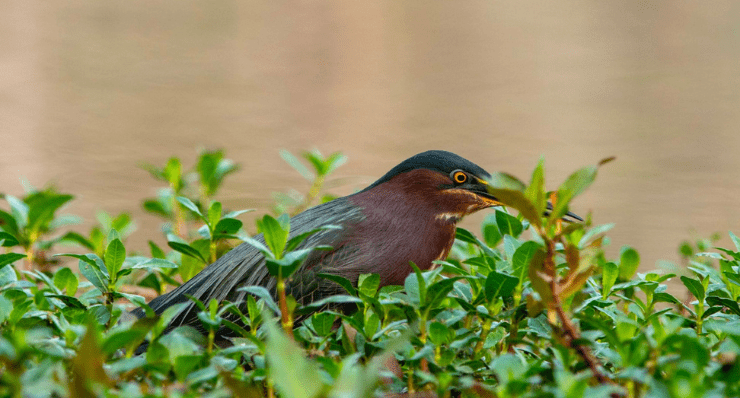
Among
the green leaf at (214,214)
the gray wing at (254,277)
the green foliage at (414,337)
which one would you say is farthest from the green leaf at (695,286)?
the green leaf at (214,214)

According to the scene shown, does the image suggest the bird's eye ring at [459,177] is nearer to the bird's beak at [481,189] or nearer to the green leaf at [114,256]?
the bird's beak at [481,189]

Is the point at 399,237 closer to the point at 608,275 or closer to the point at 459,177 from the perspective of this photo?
the point at 459,177

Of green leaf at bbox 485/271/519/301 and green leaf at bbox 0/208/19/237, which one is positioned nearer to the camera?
green leaf at bbox 485/271/519/301

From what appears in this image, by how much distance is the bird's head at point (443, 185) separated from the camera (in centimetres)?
288

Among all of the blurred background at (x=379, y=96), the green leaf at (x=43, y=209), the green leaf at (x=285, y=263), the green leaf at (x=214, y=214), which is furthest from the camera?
the blurred background at (x=379, y=96)

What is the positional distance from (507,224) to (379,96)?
613 centimetres

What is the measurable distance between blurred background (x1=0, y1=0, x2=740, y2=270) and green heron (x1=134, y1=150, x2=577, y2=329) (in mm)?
1558

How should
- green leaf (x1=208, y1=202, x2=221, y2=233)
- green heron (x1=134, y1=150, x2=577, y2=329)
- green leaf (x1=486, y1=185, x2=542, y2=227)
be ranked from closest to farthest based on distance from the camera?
green leaf (x1=486, y1=185, x2=542, y2=227) → green leaf (x1=208, y1=202, x2=221, y2=233) → green heron (x1=134, y1=150, x2=577, y2=329)

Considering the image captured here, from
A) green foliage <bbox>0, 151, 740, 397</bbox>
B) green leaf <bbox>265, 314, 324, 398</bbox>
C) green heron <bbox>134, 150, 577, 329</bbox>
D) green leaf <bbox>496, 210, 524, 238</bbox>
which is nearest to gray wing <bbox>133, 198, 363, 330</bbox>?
green heron <bbox>134, 150, 577, 329</bbox>

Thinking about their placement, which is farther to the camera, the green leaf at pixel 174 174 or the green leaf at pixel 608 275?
the green leaf at pixel 174 174

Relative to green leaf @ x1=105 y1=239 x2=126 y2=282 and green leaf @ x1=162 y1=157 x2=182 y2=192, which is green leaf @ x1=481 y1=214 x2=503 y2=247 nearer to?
green leaf @ x1=105 y1=239 x2=126 y2=282

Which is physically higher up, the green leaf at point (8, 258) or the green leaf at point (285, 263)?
the green leaf at point (8, 258)

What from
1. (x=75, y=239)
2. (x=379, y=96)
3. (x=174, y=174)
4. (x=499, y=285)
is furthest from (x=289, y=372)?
(x=379, y=96)

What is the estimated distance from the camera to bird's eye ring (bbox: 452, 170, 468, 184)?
2.89m
